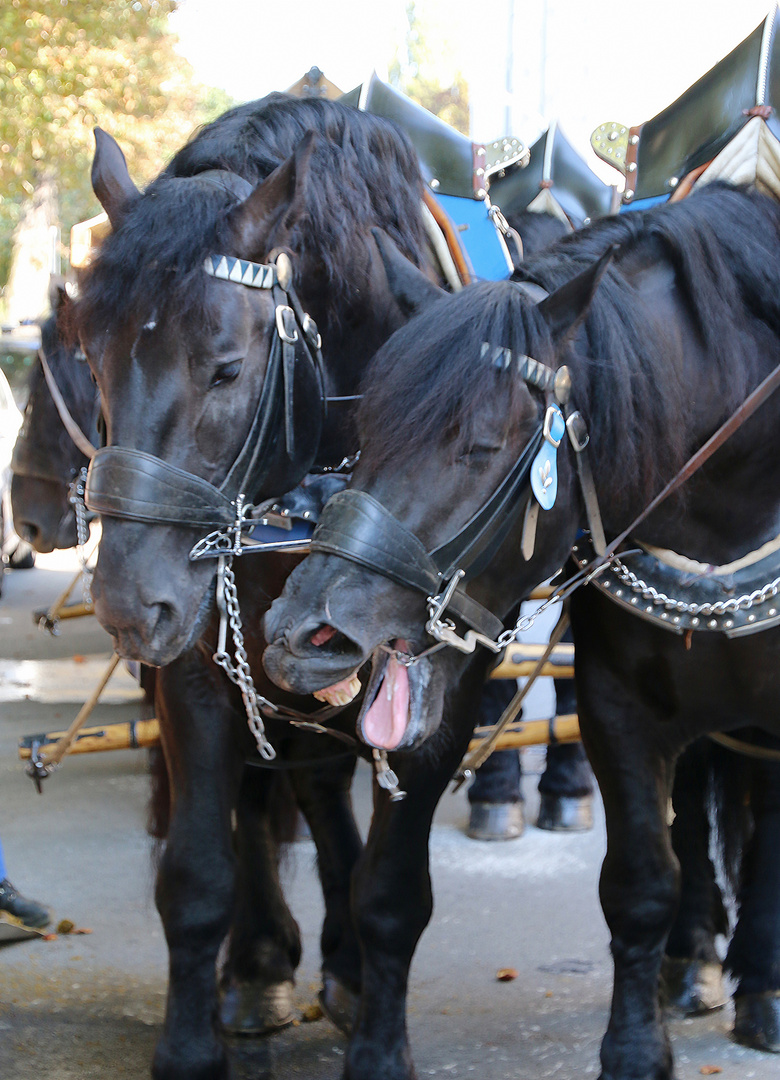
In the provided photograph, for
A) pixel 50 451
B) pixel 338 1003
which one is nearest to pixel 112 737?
pixel 50 451

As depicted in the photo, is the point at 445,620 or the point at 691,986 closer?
the point at 445,620

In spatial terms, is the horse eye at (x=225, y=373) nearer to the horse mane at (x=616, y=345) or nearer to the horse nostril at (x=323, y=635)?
the horse mane at (x=616, y=345)

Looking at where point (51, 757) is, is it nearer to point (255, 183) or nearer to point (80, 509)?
point (80, 509)

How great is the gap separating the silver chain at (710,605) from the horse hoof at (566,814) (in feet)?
8.12

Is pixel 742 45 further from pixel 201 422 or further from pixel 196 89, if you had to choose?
pixel 196 89

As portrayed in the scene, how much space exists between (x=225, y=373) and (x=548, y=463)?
0.65 m

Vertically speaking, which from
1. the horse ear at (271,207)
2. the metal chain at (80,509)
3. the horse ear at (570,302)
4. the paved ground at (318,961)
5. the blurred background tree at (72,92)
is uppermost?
the blurred background tree at (72,92)

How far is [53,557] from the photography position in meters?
13.9

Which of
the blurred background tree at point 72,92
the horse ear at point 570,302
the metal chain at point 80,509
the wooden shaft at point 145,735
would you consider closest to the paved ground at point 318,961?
the wooden shaft at point 145,735

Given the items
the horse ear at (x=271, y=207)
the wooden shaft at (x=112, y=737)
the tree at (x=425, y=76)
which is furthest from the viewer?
the tree at (x=425, y=76)

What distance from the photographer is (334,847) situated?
3.21m

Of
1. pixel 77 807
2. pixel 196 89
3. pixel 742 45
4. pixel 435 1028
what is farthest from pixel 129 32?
pixel 435 1028

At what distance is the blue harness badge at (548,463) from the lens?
6.47 feet

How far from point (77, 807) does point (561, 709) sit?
2.11m
